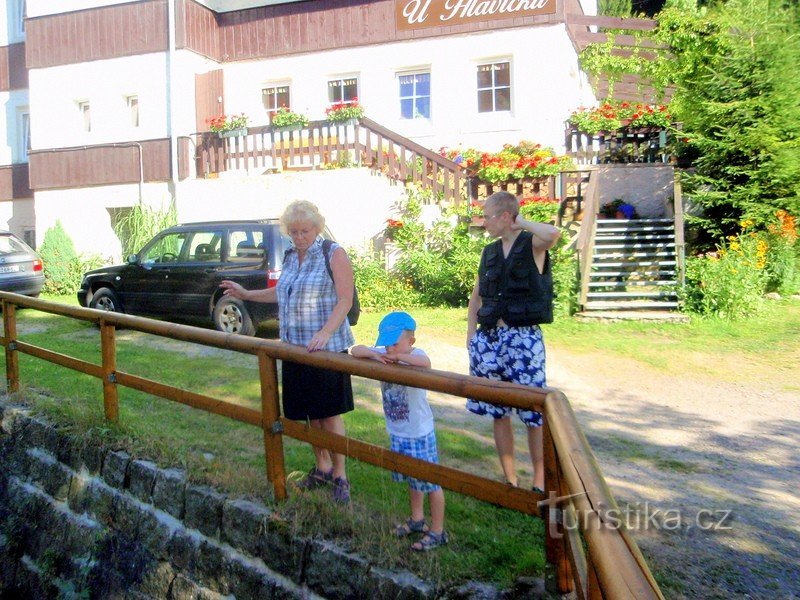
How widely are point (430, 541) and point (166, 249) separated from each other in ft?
Result: 26.4

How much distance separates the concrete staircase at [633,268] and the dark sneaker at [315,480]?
285 inches

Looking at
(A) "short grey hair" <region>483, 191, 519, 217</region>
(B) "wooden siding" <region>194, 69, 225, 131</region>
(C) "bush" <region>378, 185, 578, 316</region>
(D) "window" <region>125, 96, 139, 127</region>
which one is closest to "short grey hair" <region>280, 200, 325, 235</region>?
(A) "short grey hair" <region>483, 191, 519, 217</region>

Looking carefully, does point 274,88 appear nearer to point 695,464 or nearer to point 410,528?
point 695,464

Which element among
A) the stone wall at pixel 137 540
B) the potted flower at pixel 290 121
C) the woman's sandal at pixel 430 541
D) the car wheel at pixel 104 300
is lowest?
the stone wall at pixel 137 540

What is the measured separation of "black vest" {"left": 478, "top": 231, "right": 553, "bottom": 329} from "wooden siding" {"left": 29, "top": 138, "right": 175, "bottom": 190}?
13753mm

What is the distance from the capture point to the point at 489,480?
10.4ft

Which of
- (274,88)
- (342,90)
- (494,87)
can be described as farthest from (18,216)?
(494,87)

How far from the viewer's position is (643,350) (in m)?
9.00

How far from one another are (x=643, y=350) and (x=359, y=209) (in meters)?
6.60

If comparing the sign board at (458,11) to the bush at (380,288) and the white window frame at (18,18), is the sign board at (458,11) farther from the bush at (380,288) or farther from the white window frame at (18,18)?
the white window frame at (18,18)

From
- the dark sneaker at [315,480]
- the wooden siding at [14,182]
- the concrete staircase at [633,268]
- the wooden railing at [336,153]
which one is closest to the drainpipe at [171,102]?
the wooden railing at [336,153]

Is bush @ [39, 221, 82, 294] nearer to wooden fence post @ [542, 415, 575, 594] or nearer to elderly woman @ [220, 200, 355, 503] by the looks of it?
elderly woman @ [220, 200, 355, 503]

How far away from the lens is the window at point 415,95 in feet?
56.4

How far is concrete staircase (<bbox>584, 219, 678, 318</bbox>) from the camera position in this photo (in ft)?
36.2
